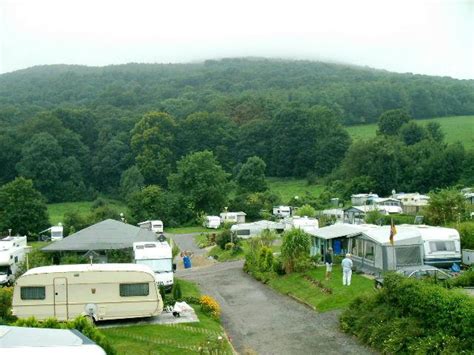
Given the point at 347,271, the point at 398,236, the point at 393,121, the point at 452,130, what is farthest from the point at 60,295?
the point at 452,130

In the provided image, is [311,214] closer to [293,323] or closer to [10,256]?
[10,256]

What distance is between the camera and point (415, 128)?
79.9 m

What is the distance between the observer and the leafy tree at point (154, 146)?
3019 inches

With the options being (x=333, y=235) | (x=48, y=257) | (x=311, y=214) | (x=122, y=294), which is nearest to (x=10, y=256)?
(x=48, y=257)

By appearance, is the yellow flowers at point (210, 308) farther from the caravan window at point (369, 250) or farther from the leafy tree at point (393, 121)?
the leafy tree at point (393, 121)

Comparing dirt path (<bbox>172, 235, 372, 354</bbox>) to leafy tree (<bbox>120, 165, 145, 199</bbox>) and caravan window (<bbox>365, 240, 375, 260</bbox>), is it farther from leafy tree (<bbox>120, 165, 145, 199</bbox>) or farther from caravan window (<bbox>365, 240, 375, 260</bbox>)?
leafy tree (<bbox>120, 165, 145, 199</bbox>)

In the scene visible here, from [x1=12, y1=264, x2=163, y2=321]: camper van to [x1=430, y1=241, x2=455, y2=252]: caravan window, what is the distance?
10.8 meters

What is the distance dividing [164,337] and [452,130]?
81815 mm

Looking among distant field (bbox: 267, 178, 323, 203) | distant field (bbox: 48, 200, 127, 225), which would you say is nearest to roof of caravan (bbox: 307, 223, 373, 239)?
distant field (bbox: 267, 178, 323, 203)

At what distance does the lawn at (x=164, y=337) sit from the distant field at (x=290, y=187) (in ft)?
151

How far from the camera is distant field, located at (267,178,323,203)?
6764cm

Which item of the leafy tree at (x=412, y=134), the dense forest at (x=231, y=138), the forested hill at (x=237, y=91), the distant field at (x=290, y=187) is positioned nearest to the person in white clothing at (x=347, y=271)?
the dense forest at (x=231, y=138)

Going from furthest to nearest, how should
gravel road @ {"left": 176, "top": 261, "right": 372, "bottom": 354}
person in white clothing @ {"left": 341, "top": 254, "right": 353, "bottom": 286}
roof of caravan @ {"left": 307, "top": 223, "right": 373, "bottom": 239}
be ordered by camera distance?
roof of caravan @ {"left": 307, "top": 223, "right": 373, "bottom": 239} → person in white clothing @ {"left": 341, "top": 254, "right": 353, "bottom": 286} → gravel road @ {"left": 176, "top": 261, "right": 372, "bottom": 354}

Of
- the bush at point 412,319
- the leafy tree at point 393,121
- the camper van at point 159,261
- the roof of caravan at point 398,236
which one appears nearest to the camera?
the bush at point 412,319
